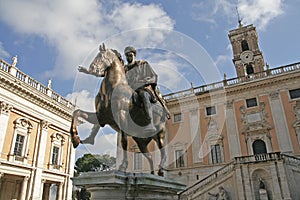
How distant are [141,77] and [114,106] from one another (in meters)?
0.92

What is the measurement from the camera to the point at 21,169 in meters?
17.8

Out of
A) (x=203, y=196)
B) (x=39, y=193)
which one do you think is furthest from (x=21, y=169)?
(x=203, y=196)

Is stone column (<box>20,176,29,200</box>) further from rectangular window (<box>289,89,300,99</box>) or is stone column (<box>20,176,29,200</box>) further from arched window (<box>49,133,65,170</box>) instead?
rectangular window (<box>289,89,300,99</box>)

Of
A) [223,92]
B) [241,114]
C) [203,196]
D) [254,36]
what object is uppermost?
[254,36]

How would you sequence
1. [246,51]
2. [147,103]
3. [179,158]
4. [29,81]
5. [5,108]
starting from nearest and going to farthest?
1. [147,103]
2. [5,108]
3. [29,81]
4. [179,158]
5. [246,51]

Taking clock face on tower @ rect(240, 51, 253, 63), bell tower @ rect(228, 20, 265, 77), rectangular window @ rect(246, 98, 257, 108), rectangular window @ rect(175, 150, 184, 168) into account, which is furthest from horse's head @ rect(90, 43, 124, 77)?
clock face on tower @ rect(240, 51, 253, 63)

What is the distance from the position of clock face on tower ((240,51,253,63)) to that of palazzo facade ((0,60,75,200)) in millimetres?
24306

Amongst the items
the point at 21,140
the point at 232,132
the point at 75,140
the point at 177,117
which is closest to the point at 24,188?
the point at 21,140

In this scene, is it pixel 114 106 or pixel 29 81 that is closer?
pixel 114 106

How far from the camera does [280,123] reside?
21641mm

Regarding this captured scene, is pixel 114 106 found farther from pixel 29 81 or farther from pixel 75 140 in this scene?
pixel 29 81

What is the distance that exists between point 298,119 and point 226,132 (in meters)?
6.42

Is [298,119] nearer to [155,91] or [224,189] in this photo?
[224,189]

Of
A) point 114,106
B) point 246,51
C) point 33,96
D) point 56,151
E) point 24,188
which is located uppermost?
point 246,51
